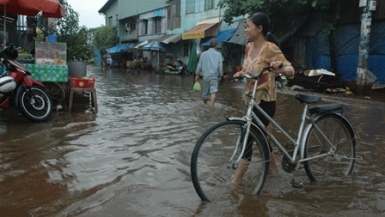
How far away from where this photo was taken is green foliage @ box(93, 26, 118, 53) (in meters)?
48.9

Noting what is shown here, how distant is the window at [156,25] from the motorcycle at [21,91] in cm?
2988

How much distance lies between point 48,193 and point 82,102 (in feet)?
19.0

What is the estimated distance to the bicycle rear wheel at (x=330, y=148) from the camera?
378 centimetres

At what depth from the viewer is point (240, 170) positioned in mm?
3551

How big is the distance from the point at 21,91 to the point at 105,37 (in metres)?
45.0

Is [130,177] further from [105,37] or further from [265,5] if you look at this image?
[105,37]

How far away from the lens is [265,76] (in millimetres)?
3637

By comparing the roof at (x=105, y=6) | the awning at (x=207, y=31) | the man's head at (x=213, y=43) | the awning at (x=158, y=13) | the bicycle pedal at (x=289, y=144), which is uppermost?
the roof at (x=105, y=6)

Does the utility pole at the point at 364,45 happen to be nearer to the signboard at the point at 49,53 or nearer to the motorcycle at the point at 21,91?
the signboard at the point at 49,53

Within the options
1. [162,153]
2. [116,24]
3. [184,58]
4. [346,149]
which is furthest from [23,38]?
[116,24]

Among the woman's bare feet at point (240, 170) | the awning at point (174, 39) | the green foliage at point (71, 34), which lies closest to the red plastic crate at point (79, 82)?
the green foliage at point (71, 34)

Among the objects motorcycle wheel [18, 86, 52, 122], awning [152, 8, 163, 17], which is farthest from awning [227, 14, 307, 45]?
awning [152, 8, 163, 17]

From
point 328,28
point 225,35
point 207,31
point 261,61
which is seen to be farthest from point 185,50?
point 261,61

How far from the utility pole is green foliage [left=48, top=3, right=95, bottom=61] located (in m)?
10.0
